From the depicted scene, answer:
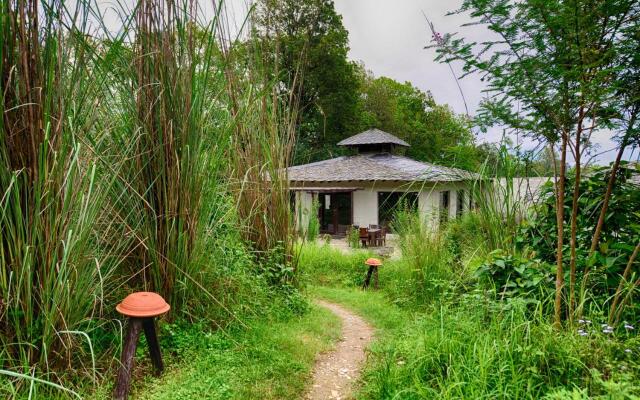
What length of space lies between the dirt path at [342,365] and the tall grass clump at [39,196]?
4.45 feet

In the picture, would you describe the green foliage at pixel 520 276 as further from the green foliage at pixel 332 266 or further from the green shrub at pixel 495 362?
the green foliage at pixel 332 266

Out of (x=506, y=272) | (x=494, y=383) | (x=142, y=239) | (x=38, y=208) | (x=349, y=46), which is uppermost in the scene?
(x=349, y=46)

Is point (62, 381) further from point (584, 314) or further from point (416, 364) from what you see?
point (584, 314)

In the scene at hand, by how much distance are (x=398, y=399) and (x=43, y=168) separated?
6.12 ft

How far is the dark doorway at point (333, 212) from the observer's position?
15153 mm

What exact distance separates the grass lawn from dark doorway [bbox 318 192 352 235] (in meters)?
11.6

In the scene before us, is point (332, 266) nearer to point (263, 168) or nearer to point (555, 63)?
point (263, 168)

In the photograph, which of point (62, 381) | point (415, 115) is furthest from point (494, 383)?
point (415, 115)

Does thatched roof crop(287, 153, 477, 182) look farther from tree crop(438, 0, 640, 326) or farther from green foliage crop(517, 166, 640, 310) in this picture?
tree crop(438, 0, 640, 326)

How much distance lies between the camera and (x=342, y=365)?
259 cm

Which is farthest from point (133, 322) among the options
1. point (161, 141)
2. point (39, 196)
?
point (161, 141)

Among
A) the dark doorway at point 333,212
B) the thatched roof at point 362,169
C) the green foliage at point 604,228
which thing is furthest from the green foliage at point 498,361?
the dark doorway at point 333,212

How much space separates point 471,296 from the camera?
256 cm

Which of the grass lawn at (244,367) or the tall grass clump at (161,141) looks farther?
the tall grass clump at (161,141)
